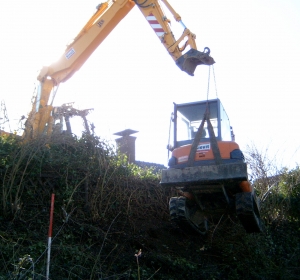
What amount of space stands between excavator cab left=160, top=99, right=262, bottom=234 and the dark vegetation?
1.05 m

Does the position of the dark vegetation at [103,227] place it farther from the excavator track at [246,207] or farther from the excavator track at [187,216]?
the excavator track at [246,207]

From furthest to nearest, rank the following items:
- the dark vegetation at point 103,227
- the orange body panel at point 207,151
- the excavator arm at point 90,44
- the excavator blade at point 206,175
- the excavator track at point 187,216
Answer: the excavator arm at point 90,44 < the excavator track at point 187,216 < the orange body panel at point 207,151 < the dark vegetation at point 103,227 < the excavator blade at point 206,175

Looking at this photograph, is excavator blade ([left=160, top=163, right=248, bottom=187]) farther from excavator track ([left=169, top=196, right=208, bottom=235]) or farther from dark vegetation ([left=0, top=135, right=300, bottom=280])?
dark vegetation ([left=0, top=135, right=300, bottom=280])

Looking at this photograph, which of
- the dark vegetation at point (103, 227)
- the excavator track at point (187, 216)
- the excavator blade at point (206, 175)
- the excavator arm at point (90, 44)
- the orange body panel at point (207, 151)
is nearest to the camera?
the excavator blade at point (206, 175)

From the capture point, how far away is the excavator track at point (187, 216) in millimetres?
9273

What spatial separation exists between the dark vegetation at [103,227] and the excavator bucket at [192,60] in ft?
9.76

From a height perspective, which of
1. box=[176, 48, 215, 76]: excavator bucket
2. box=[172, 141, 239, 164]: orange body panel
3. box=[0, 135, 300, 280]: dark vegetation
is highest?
box=[176, 48, 215, 76]: excavator bucket

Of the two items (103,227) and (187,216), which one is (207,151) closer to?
(187,216)

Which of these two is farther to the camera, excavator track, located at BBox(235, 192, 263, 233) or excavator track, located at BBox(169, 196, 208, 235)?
excavator track, located at BBox(169, 196, 208, 235)

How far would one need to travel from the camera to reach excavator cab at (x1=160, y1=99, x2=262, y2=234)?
339 inches

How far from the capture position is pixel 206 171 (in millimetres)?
8570

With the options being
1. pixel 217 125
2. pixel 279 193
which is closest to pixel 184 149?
pixel 217 125

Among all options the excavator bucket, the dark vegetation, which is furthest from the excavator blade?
the excavator bucket

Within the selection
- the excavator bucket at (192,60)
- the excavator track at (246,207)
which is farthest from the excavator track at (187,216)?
the excavator bucket at (192,60)
